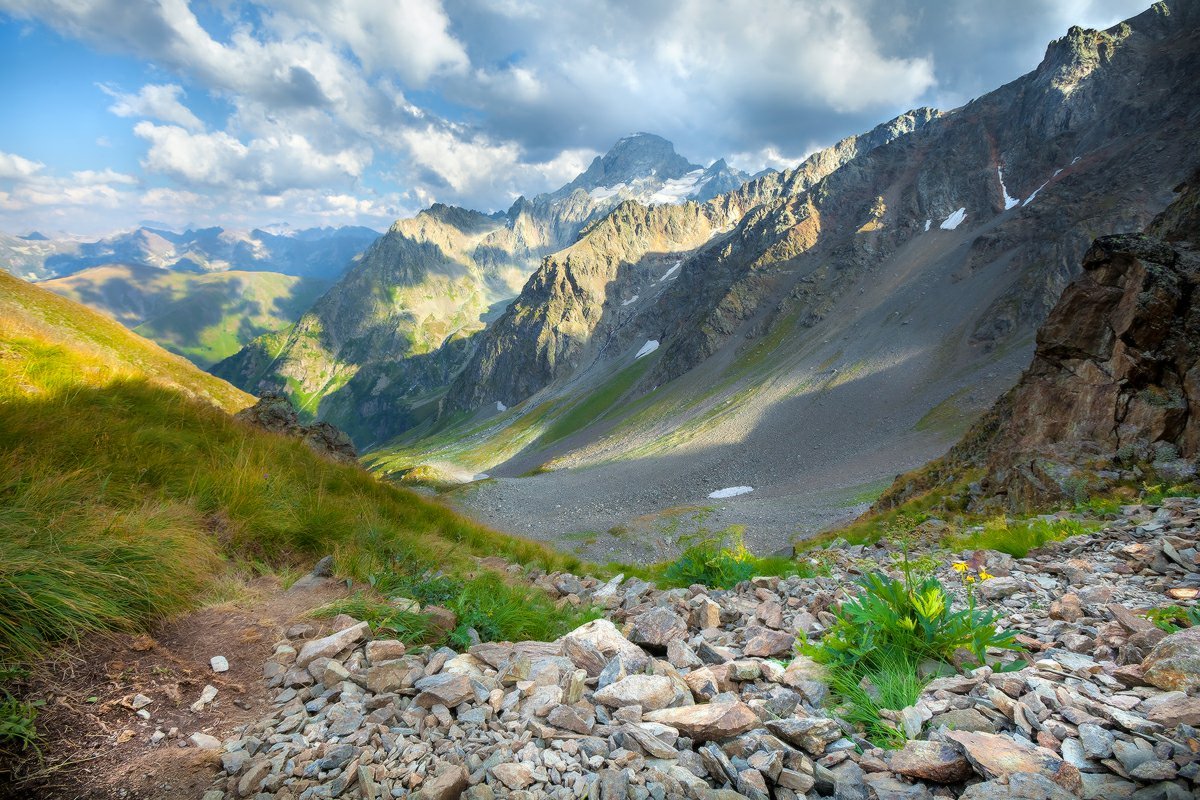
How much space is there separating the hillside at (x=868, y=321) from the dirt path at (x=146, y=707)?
34595 mm

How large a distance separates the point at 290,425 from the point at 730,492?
151 ft

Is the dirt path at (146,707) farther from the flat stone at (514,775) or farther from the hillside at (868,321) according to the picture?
the hillside at (868,321)

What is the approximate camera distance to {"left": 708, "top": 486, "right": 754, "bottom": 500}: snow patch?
188 ft

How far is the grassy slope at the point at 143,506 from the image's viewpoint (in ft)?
12.3

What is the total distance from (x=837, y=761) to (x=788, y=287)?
460ft

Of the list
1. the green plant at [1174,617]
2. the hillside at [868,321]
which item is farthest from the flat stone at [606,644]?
the hillside at [868,321]

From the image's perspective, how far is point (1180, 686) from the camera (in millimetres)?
2803

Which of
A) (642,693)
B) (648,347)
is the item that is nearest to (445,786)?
(642,693)

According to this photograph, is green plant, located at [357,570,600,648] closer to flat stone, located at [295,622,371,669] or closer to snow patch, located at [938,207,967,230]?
flat stone, located at [295,622,371,669]

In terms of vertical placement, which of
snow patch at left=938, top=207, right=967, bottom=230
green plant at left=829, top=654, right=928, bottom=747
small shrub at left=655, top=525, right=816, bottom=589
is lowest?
small shrub at left=655, top=525, right=816, bottom=589

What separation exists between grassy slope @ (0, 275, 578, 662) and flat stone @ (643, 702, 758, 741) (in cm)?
394

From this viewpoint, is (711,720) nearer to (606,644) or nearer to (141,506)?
(606,644)

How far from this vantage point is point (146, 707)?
3334 millimetres

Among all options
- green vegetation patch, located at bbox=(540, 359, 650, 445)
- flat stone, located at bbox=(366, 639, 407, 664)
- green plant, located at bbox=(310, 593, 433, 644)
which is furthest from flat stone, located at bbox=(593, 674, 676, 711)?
green vegetation patch, located at bbox=(540, 359, 650, 445)
